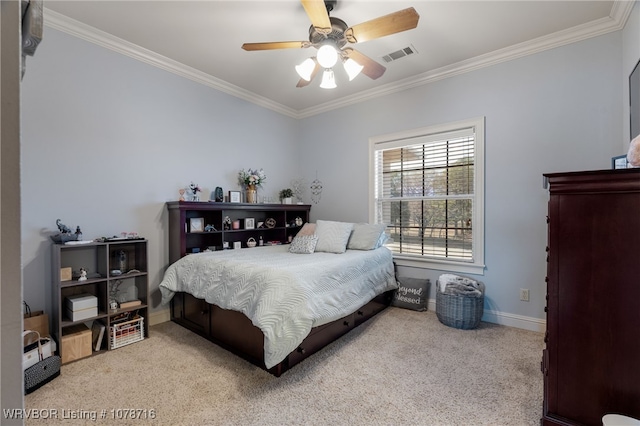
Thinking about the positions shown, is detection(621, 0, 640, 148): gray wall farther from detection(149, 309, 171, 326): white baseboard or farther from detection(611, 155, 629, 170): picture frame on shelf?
detection(149, 309, 171, 326): white baseboard

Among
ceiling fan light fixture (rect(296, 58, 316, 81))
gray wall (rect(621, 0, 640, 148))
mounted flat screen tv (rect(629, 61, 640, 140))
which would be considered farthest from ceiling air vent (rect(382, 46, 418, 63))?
mounted flat screen tv (rect(629, 61, 640, 140))

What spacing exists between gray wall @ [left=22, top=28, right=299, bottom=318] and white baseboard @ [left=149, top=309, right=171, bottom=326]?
118mm

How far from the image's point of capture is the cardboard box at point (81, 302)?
7.48ft

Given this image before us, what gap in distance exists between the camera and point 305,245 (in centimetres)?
324

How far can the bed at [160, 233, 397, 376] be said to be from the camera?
75.8 inches

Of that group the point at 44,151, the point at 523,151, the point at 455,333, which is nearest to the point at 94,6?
the point at 44,151

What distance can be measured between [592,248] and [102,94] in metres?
3.82

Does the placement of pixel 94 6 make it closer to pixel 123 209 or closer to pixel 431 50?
pixel 123 209

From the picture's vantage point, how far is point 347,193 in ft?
13.6

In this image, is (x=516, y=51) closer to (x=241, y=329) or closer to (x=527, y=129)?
(x=527, y=129)

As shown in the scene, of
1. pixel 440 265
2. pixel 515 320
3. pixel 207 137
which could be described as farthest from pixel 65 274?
pixel 515 320

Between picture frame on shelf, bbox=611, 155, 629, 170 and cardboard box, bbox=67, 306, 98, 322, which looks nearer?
picture frame on shelf, bbox=611, 155, 629, 170

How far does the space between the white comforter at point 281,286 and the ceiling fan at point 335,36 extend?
1.62m

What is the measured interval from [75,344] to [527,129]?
176 inches
